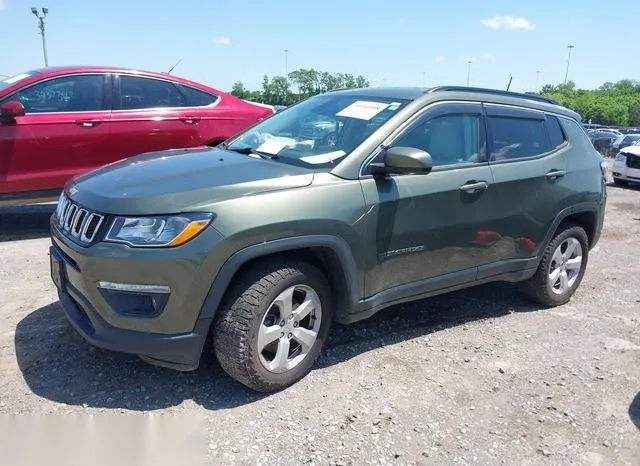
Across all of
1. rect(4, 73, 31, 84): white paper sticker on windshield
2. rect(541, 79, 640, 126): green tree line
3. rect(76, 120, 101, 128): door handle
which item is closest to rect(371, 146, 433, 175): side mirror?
Answer: rect(76, 120, 101, 128): door handle

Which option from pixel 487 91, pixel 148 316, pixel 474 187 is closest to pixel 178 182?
pixel 148 316

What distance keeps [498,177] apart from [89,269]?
270 centimetres

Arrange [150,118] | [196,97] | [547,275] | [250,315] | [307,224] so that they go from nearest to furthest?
[250,315]
[307,224]
[547,275]
[150,118]
[196,97]

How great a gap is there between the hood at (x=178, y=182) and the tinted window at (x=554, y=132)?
2.35m

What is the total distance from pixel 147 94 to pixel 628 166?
442 inches

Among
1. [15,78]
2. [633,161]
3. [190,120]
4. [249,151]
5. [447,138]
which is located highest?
[15,78]

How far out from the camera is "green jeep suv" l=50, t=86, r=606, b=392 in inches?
110

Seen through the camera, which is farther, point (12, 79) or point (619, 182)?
point (619, 182)

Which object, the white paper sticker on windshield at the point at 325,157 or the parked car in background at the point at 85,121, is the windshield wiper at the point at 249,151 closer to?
the white paper sticker on windshield at the point at 325,157

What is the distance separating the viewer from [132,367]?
336cm

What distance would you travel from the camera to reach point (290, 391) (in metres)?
3.23

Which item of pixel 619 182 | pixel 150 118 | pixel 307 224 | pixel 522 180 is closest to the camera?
pixel 307 224

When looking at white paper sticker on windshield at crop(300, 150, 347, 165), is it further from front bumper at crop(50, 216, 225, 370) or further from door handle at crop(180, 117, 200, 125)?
door handle at crop(180, 117, 200, 125)

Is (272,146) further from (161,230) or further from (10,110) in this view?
(10,110)
